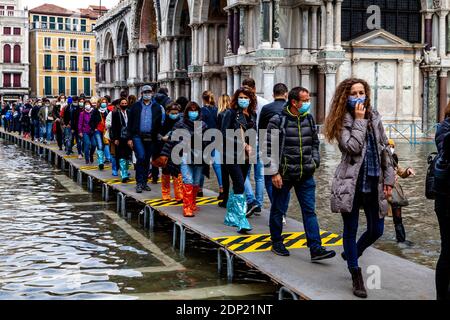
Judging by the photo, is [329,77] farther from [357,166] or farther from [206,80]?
[357,166]

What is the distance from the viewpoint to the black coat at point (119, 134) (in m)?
14.2

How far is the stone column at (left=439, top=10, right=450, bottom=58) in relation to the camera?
3128cm

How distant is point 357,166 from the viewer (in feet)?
20.9

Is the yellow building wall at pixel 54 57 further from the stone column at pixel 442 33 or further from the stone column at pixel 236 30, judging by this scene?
the stone column at pixel 442 33

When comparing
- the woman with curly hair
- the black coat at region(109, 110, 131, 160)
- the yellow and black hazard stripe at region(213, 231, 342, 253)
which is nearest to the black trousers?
the yellow and black hazard stripe at region(213, 231, 342, 253)

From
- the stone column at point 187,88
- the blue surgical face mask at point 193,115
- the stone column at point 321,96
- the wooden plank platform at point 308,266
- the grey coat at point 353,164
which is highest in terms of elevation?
the stone column at point 187,88

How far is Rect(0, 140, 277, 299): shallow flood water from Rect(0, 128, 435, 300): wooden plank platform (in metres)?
0.33

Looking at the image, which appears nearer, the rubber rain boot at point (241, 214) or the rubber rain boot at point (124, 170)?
the rubber rain boot at point (241, 214)

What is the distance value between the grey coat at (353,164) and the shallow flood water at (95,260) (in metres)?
1.46

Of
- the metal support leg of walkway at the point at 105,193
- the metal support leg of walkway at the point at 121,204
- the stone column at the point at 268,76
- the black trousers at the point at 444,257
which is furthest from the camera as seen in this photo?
the stone column at the point at 268,76

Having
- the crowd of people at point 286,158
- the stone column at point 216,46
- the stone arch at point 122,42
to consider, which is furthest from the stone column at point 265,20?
the stone arch at point 122,42

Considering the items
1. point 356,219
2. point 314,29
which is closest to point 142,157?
point 356,219
